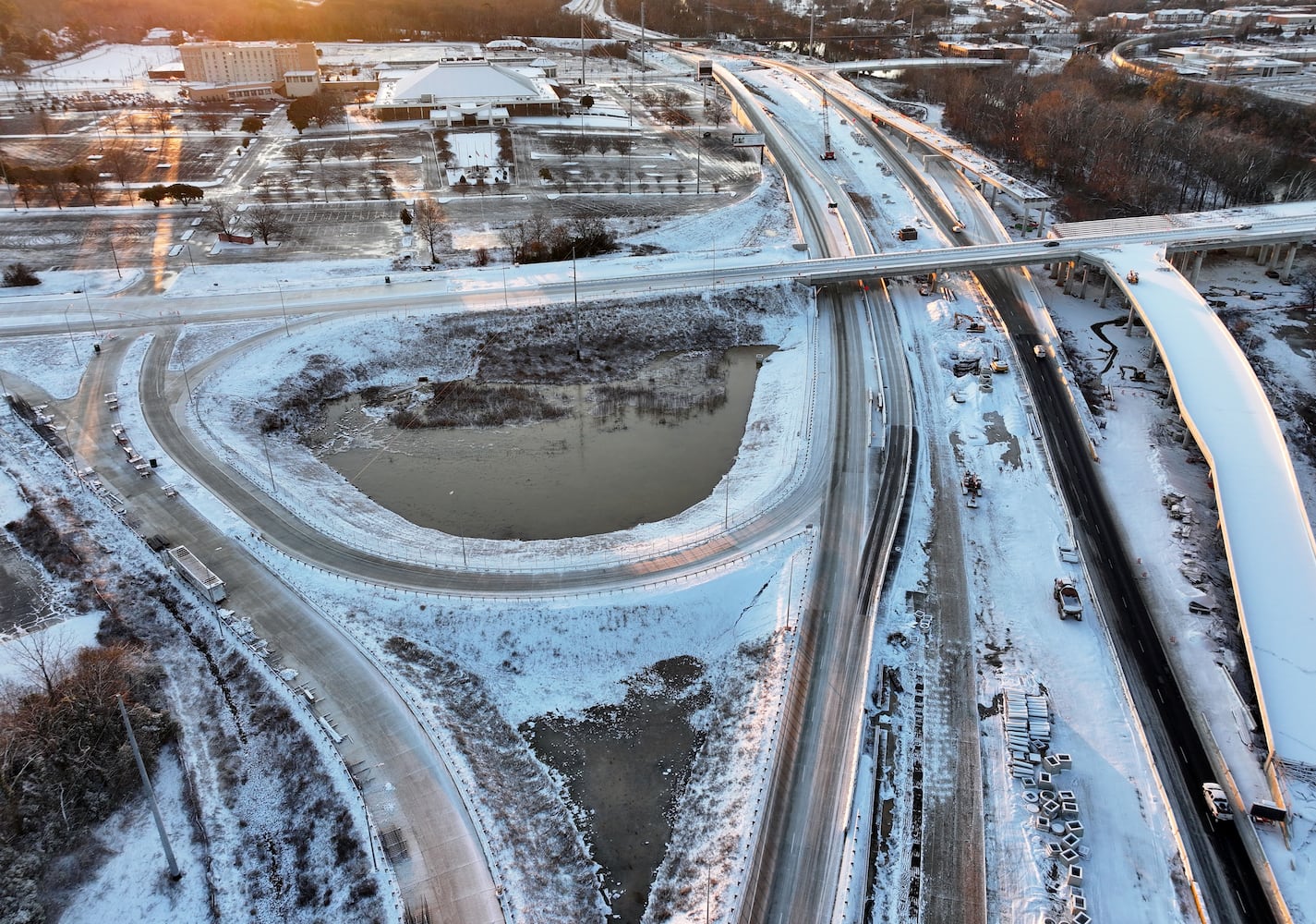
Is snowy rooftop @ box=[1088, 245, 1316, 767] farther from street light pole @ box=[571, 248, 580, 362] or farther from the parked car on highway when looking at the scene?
street light pole @ box=[571, 248, 580, 362]

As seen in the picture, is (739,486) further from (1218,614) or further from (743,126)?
(743,126)

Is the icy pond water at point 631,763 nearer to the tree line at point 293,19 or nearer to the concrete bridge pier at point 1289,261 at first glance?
the concrete bridge pier at point 1289,261

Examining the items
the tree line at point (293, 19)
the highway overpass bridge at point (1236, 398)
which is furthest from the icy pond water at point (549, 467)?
the tree line at point (293, 19)

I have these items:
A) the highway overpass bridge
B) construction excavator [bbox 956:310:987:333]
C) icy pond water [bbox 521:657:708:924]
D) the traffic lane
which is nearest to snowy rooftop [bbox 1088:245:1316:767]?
the highway overpass bridge

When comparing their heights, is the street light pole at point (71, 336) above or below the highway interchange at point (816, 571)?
above

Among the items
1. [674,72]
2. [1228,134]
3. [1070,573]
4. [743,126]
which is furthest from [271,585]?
[674,72]

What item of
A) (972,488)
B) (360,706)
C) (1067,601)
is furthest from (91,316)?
(1067,601)

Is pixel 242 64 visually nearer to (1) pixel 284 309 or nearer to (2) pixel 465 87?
(2) pixel 465 87
